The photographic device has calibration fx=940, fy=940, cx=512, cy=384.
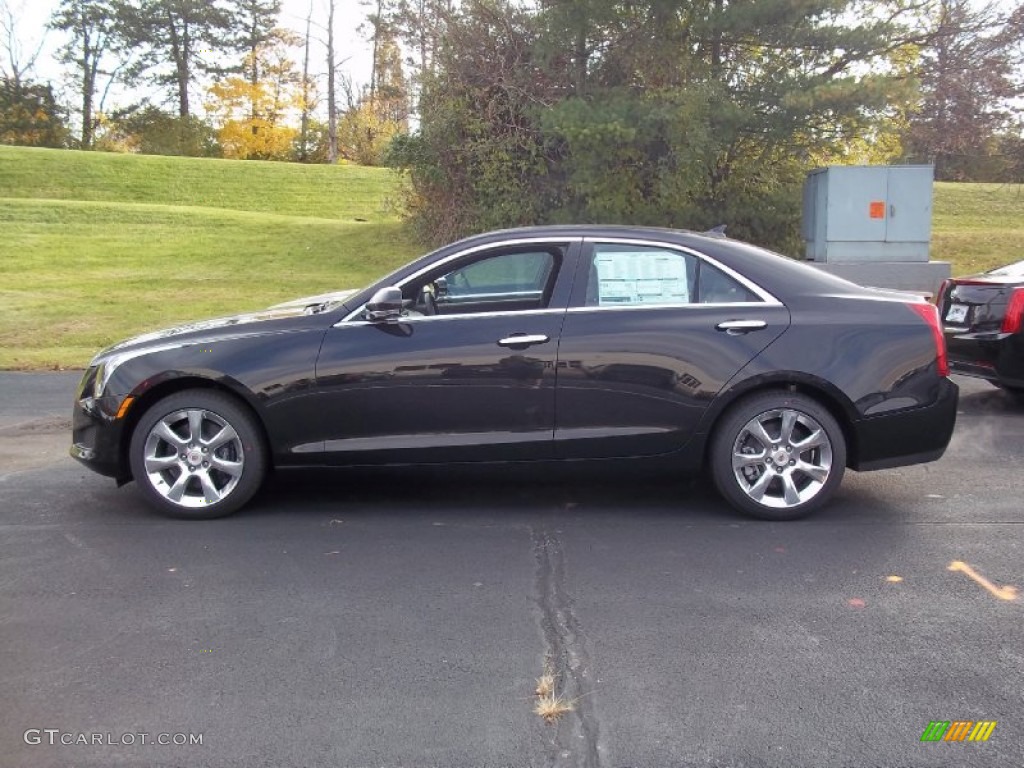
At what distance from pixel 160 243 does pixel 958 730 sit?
2214 centimetres

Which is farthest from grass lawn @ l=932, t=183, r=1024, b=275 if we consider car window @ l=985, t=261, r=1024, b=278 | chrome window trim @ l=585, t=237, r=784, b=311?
chrome window trim @ l=585, t=237, r=784, b=311

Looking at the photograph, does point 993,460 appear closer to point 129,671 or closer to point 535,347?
point 535,347

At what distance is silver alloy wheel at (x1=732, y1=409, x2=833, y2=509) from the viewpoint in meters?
5.12

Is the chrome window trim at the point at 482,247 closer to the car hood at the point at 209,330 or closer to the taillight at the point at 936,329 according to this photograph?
the car hood at the point at 209,330

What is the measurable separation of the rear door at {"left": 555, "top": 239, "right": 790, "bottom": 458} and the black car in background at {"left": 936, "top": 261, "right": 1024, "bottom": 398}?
3468 mm

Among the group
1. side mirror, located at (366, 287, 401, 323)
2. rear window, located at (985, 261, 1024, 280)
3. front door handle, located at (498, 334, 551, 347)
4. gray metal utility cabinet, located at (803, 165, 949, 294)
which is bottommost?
front door handle, located at (498, 334, 551, 347)

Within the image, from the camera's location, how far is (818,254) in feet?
44.4

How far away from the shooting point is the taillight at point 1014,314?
752cm

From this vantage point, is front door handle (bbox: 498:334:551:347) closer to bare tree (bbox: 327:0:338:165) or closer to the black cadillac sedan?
the black cadillac sedan

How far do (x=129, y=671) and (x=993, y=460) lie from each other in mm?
5637

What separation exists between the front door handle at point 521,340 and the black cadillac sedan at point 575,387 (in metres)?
0.01

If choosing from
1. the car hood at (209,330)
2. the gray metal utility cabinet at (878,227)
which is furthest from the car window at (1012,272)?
the car hood at (209,330)

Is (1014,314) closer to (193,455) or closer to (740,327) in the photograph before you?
(740,327)

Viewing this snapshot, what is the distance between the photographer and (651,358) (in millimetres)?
5094
